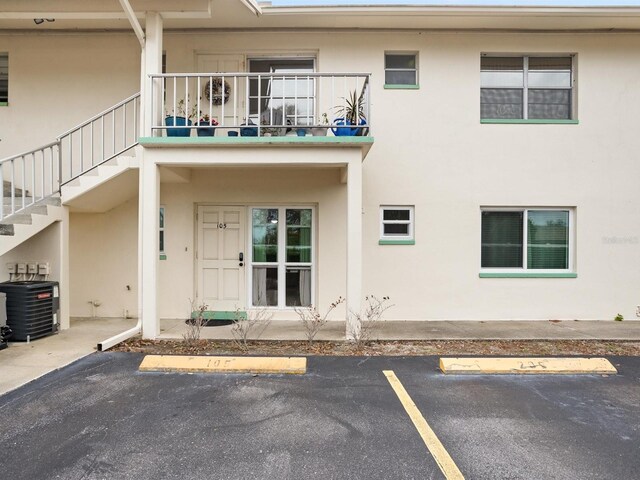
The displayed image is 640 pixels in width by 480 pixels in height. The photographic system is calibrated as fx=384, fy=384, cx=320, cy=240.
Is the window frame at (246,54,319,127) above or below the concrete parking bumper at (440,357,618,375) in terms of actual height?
above

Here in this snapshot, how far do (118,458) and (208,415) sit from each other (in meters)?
0.88

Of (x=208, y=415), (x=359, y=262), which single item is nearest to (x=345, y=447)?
(x=208, y=415)

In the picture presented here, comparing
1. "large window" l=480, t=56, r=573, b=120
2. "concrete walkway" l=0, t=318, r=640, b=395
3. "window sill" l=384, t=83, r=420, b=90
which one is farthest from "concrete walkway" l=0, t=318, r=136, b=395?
"large window" l=480, t=56, r=573, b=120

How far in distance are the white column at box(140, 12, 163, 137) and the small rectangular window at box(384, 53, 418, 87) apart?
435 centimetres

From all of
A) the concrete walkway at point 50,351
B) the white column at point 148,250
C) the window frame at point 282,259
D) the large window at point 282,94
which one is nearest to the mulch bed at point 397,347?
the white column at point 148,250

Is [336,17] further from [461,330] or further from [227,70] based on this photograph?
[461,330]

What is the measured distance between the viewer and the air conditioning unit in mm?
6020

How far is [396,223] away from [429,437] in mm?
4968

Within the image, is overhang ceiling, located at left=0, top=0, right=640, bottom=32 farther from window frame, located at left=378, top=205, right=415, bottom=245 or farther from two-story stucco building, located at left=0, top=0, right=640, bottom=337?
window frame, located at left=378, top=205, right=415, bottom=245

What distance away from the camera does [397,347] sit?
5945 mm

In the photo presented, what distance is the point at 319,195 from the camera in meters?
7.84

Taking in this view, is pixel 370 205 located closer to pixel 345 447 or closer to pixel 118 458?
pixel 345 447

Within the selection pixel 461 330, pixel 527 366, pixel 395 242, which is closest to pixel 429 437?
pixel 527 366

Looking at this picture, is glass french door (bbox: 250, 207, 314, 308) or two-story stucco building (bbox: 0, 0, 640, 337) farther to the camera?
glass french door (bbox: 250, 207, 314, 308)
